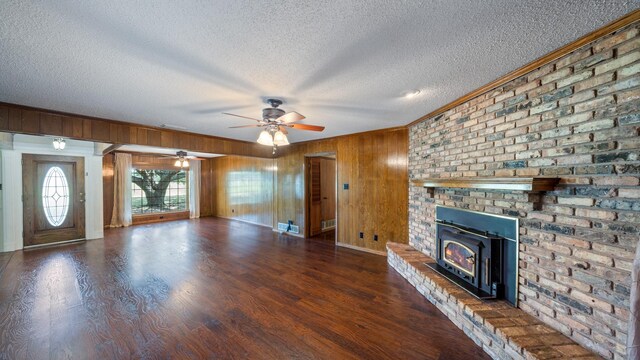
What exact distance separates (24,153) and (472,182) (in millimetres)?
7985

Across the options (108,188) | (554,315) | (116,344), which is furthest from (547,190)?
(108,188)

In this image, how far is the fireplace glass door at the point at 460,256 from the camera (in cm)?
240

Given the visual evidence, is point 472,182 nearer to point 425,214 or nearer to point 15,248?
point 425,214

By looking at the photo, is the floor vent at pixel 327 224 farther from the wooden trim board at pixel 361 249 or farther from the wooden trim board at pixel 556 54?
the wooden trim board at pixel 556 54

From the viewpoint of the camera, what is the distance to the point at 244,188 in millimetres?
7785

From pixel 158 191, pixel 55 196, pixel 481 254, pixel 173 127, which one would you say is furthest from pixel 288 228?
pixel 158 191

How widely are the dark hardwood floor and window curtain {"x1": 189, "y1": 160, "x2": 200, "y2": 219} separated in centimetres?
403

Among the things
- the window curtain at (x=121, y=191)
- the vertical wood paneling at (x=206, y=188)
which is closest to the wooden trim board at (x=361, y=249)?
the vertical wood paneling at (x=206, y=188)

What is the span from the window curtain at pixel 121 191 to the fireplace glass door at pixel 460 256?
8670 mm

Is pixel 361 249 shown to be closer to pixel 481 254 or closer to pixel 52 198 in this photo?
pixel 481 254

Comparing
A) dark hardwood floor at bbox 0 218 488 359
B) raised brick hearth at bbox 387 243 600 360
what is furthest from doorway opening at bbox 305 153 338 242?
raised brick hearth at bbox 387 243 600 360

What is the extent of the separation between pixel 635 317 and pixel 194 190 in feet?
31.5

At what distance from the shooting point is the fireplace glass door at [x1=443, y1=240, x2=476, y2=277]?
7.88 feet

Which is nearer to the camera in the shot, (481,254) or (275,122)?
(481,254)
